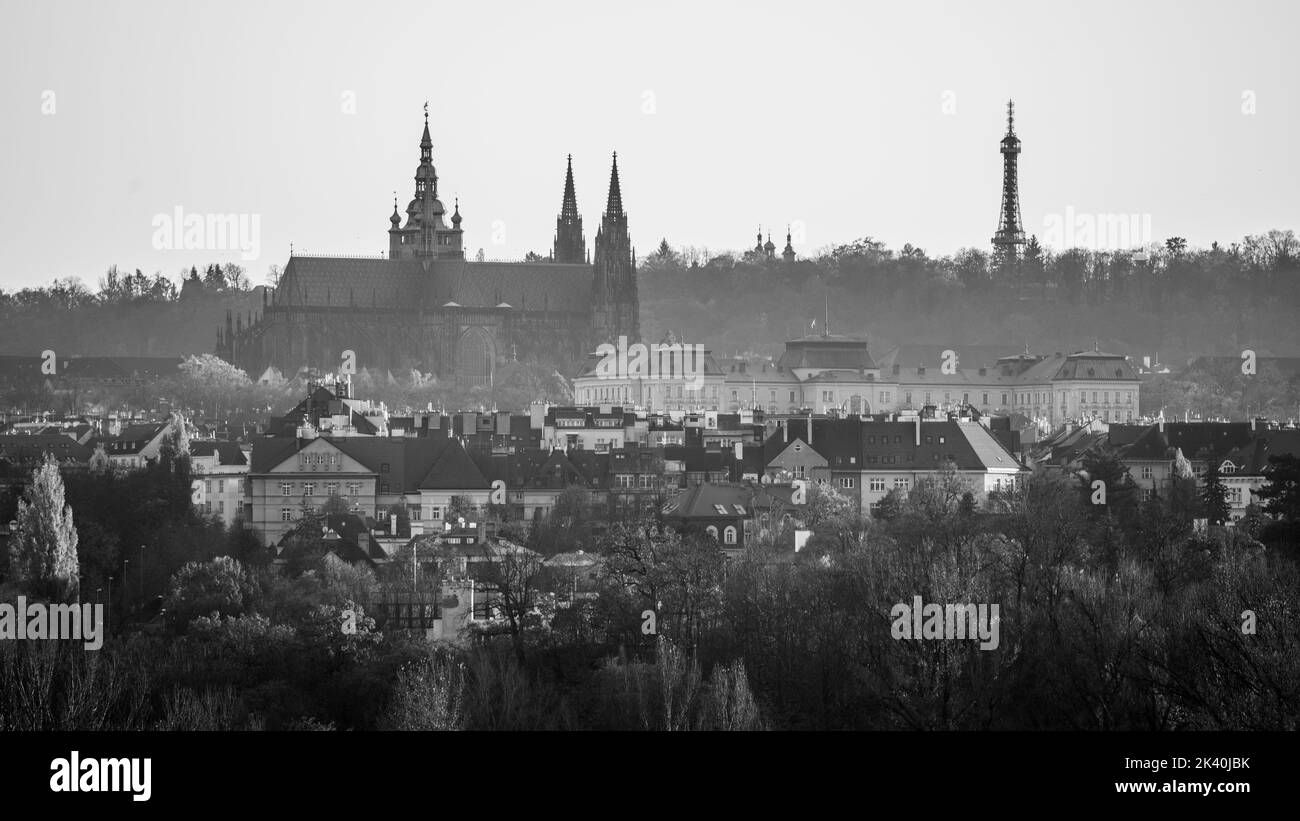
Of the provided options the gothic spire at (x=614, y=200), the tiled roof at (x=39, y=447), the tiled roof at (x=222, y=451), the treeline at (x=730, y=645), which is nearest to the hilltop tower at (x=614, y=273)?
the gothic spire at (x=614, y=200)

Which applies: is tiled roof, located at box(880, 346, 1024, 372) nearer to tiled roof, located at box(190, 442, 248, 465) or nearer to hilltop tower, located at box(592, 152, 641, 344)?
hilltop tower, located at box(592, 152, 641, 344)

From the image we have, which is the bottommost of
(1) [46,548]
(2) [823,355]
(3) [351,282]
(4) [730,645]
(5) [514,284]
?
(4) [730,645]

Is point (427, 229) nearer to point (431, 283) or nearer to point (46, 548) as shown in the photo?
point (431, 283)

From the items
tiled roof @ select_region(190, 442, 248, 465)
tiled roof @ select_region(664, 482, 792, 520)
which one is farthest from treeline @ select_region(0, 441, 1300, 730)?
tiled roof @ select_region(190, 442, 248, 465)

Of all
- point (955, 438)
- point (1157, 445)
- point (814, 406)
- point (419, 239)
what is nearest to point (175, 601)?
point (955, 438)

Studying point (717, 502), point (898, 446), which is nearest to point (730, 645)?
point (717, 502)

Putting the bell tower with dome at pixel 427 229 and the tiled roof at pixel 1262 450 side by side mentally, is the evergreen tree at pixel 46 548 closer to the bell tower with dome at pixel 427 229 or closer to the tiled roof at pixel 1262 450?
the tiled roof at pixel 1262 450

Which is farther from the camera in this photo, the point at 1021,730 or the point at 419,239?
the point at 419,239
